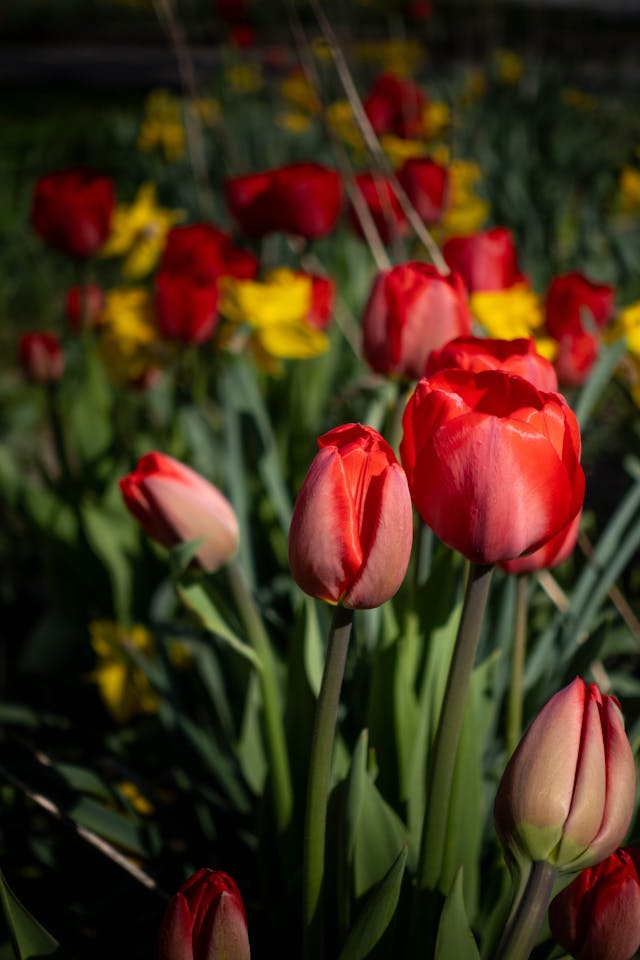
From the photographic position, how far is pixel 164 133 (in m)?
3.68

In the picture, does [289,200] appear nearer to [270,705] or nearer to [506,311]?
[506,311]

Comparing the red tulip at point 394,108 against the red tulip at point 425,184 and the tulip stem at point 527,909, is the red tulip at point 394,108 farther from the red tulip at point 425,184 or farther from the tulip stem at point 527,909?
the tulip stem at point 527,909

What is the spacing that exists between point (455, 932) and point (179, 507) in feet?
1.10

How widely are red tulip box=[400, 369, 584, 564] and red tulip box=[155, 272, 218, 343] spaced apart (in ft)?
2.48

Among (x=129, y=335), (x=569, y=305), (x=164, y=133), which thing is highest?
(x=569, y=305)

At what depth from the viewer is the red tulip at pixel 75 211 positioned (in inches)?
63.1

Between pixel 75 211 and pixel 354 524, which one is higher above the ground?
pixel 354 524

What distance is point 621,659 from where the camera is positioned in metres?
1.60

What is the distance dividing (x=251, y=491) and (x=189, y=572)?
2.40 ft

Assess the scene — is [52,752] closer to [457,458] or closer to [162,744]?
[162,744]

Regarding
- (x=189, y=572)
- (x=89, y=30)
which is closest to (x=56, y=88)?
(x=89, y=30)

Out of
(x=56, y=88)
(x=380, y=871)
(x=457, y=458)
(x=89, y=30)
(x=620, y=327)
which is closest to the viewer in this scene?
(x=457, y=458)

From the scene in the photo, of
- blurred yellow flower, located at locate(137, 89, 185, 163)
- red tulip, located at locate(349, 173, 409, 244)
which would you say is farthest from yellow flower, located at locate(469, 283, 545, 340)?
blurred yellow flower, located at locate(137, 89, 185, 163)

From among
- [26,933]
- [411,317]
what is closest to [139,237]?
[411,317]
